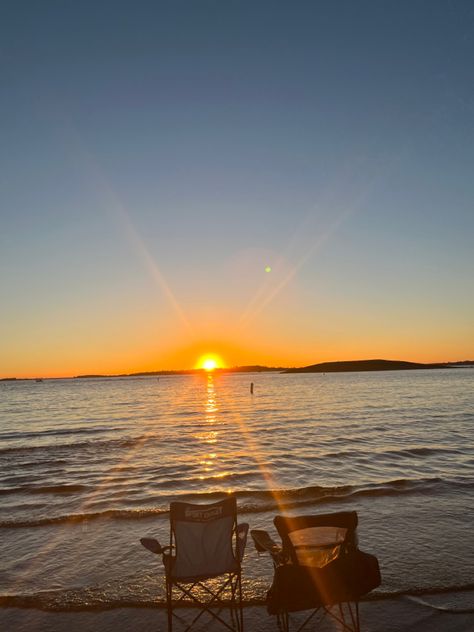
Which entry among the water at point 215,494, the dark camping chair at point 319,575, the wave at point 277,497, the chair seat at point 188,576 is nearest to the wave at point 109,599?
the water at point 215,494

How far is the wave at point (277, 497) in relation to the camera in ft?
37.3

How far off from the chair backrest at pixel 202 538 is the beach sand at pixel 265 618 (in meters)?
1.23

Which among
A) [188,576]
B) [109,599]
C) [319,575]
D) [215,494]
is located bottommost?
[215,494]

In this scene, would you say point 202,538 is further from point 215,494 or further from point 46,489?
point 46,489

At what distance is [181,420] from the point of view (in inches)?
1506

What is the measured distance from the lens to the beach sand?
5.86 m

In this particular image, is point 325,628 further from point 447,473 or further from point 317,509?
point 447,473

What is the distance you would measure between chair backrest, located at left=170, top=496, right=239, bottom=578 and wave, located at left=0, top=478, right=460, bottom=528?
6441 millimetres

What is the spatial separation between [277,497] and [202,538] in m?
8.08

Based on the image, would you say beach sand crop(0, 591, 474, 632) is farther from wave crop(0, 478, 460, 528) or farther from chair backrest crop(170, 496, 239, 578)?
wave crop(0, 478, 460, 528)

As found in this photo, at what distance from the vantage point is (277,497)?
508 inches

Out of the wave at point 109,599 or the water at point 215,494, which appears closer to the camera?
the wave at point 109,599

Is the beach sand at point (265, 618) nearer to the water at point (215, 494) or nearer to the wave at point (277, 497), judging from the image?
the water at point (215, 494)

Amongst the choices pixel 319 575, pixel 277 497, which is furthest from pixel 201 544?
pixel 277 497
